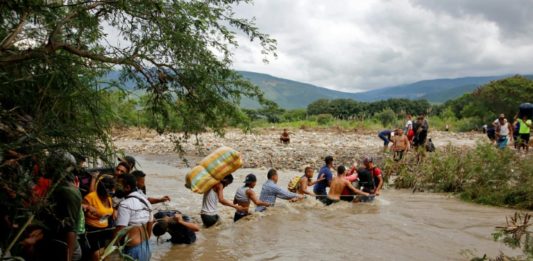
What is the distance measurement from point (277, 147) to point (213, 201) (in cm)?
1500

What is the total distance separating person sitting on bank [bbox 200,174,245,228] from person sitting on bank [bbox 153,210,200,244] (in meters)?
0.74

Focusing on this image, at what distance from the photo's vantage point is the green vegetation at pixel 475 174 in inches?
448

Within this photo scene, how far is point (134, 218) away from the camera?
5.81 meters

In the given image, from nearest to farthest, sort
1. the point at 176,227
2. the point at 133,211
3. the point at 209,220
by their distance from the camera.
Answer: the point at 133,211 < the point at 176,227 < the point at 209,220

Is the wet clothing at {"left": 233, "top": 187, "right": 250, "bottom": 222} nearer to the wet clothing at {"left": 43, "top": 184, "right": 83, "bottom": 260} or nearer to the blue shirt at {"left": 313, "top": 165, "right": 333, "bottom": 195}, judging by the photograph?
the blue shirt at {"left": 313, "top": 165, "right": 333, "bottom": 195}

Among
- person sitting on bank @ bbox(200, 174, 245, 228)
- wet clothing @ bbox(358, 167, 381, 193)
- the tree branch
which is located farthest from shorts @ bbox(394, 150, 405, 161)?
the tree branch

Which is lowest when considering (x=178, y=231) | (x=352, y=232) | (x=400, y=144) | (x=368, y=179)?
(x=352, y=232)

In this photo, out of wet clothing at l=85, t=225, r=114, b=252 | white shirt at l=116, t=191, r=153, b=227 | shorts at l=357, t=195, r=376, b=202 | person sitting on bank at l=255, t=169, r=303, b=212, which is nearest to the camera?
white shirt at l=116, t=191, r=153, b=227

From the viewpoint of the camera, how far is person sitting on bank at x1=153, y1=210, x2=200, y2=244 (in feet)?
25.4

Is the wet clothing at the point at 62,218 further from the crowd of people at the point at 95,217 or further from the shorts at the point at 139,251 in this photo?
the shorts at the point at 139,251

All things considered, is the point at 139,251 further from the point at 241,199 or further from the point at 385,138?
the point at 385,138

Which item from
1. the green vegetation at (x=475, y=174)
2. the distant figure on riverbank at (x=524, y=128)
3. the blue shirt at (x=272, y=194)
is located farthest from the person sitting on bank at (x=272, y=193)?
the distant figure on riverbank at (x=524, y=128)

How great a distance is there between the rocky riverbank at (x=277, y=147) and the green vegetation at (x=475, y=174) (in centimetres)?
174

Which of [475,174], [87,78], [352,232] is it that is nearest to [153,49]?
[87,78]
